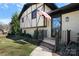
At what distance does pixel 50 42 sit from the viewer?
512cm

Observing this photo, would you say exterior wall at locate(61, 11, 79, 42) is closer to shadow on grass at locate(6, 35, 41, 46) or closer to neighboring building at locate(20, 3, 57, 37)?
neighboring building at locate(20, 3, 57, 37)

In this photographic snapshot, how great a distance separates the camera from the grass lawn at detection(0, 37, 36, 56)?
498cm

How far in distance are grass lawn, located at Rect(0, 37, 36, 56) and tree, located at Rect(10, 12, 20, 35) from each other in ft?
0.77

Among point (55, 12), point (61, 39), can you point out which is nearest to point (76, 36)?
point (61, 39)

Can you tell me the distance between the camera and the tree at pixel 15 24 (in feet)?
16.9

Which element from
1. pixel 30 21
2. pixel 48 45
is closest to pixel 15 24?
pixel 30 21

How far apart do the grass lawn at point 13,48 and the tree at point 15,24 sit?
0.23 metres

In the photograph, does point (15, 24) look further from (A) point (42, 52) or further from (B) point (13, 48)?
(A) point (42, 52)

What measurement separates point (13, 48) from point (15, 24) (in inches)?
22.2

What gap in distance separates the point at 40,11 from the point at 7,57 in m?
1.23

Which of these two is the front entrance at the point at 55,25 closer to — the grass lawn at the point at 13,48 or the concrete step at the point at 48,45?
the concrete step at the point at 48,45

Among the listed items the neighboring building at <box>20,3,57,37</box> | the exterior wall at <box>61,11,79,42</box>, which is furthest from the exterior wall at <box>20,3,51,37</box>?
the exterior wall at <box>61,11,79,42</box>

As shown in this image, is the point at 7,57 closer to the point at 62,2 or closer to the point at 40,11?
the point at 40,11

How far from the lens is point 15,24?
17.4 ft
